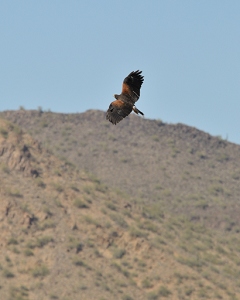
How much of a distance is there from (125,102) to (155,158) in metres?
75.5

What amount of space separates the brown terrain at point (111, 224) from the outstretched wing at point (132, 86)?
3618 centimetres

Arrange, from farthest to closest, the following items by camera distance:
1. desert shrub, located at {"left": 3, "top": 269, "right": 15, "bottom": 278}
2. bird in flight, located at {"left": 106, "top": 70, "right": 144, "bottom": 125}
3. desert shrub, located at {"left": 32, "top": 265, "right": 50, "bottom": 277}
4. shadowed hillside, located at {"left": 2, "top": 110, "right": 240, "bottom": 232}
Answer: shadowed hillside, located at {"left": 2, "top": 110, "right": 240, "bottom": 232}, desert shrub, located at {"left": 32, "top": 265, "right": 50, "bottom": 277}, desert shrub, located at {"left": 3, "top": 269, "right": 15, "bottom": 278}, bird in flight, located at {"left": 106, "top": 70, "right": 144, "bottom": 125}

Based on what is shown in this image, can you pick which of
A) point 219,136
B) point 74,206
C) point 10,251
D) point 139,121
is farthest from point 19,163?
point 219,136

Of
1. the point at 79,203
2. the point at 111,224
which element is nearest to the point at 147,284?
the point at 111,224

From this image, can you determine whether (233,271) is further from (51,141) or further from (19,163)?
(51,141)

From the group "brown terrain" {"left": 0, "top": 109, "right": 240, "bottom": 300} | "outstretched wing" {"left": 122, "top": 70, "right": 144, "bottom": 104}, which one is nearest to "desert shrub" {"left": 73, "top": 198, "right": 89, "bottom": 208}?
"brown terrain" {"left": 0, "top": 109, "right": 240, "bottom": 300}

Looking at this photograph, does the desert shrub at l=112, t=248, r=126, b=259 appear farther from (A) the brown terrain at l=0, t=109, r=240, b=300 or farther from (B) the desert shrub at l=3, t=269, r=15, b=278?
(B) the desert shrub at l=3, t=269, r=15, b=278

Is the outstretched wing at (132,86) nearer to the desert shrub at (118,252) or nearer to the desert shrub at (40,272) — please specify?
the desert shrub at (40,272)

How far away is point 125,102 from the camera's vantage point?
23.6 meters

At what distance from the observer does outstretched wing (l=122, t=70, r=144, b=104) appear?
78.2ft

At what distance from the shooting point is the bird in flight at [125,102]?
23562 millimetres

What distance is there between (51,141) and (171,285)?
39.2 metres

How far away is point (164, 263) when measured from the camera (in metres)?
66.8

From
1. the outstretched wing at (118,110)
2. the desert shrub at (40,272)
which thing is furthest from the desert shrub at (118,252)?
the outstretched wing at (118,110)
